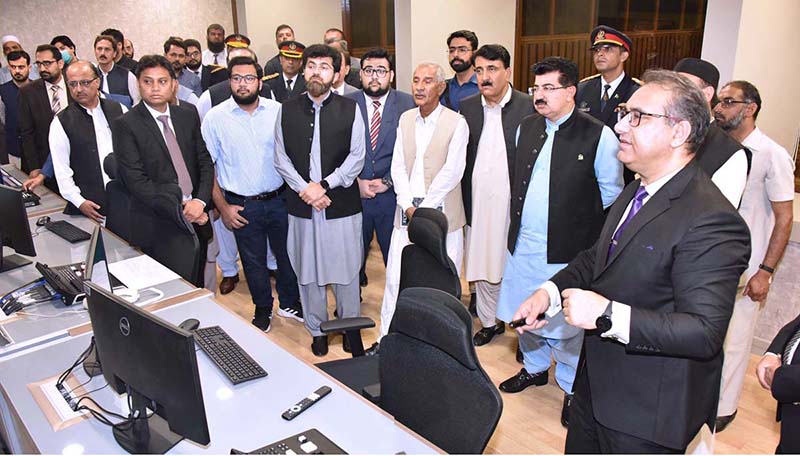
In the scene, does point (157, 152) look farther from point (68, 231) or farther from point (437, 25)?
point (437, 25)

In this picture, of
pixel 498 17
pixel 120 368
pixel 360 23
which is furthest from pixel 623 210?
pixel 360 23

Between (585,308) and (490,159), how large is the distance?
2.03 meters

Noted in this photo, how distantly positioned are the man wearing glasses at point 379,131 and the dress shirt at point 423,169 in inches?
17.6

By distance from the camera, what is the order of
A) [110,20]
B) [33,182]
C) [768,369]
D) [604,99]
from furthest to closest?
[110,20], [33,182], [604,99], [768,369]

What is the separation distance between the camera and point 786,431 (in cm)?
174

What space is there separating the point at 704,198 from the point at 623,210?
1.04 feet

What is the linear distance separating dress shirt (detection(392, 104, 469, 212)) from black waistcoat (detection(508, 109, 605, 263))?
20.5 inches

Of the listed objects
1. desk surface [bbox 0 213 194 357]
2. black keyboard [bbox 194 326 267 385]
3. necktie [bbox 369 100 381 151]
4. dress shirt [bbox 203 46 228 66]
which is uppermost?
dress shirt [bbox 203 46 228 66]

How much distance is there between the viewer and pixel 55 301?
2.65 meters

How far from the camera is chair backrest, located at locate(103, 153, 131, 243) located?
3.50 meters

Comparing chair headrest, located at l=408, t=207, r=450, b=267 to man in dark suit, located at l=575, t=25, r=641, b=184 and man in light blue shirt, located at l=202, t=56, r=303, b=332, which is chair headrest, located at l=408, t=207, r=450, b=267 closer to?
man in light blue shirt, located at l=202, t=56, r=303, b=332

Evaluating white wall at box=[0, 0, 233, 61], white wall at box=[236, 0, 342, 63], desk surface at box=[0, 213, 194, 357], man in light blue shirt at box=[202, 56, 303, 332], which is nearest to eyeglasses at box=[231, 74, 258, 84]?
man in light blue shirt at box=[202, 56, 303, 332]

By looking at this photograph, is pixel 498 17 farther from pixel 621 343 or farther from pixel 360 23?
pixel 621 343

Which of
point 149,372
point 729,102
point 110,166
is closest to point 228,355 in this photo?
point 149,372
